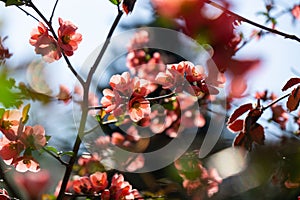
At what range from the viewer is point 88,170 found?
1.42 metres

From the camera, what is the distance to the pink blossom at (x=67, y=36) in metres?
0.85

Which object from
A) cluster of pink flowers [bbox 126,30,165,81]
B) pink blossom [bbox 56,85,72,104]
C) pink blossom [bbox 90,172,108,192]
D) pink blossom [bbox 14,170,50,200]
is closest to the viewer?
pink blossom [bbox 90,172,108,192]

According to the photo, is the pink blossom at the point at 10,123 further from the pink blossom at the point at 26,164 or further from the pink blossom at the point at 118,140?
the pink blossom at the point at 118,140

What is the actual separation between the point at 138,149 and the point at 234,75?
79 cm

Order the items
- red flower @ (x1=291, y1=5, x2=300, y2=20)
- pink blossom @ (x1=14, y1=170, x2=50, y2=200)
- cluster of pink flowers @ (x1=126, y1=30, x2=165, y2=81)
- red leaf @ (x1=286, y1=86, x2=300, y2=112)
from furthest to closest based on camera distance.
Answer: pink blossom @ (x1=14, y1=170, x2=50, y2=200)
cluster of pink flowers @ (x1=126, y1=30, x2=165, y2=81)
red flower @ (x1=291, y1=5, x2=300, y2=20)
red leaf @ (x1=286, y1=86, x2=300, y2=112)

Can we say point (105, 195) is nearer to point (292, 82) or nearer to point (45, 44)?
point (45, 44)

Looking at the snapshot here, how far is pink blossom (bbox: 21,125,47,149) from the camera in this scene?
77cm

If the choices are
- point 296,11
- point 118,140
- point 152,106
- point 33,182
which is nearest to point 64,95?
Answer: point 152,106

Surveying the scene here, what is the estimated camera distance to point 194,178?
1.32 meters

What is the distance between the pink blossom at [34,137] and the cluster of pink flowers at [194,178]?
61 centimetres

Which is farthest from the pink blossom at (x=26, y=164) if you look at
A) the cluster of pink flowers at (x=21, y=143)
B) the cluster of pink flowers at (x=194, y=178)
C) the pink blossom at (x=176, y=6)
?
the cluster of pink flowers at (x=194, y=178)

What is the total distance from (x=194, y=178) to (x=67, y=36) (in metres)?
0.64

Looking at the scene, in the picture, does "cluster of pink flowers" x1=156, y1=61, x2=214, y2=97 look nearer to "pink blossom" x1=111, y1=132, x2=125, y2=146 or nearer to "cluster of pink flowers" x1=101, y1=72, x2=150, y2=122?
"cluster of pink flowers" x1=101, y1=72, x2=150, y2=122

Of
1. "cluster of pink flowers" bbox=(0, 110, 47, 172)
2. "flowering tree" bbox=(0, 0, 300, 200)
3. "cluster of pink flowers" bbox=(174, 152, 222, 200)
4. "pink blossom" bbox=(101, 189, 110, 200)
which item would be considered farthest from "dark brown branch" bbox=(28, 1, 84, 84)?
"cluster of pink flowers" bbox=(174, 152, 222, 200)
